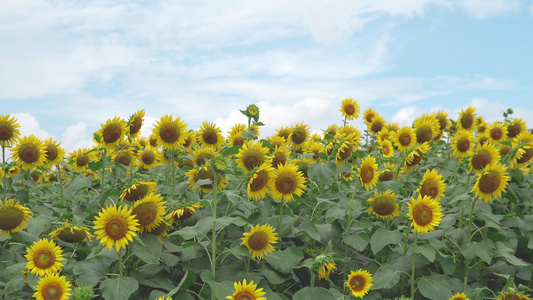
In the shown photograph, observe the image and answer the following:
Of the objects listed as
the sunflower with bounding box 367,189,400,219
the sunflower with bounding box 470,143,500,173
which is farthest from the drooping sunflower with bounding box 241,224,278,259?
the sunflower with bounding box 470,143,500,173

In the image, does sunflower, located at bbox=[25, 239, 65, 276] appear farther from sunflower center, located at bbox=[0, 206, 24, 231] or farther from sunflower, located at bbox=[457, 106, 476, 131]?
sunflower, located at bbox=[457, 106, 476, 131]

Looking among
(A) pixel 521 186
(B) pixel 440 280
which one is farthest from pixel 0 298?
(A) pixel 521 186

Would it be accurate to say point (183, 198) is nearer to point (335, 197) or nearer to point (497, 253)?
point (335, 197)

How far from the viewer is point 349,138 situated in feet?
13.4

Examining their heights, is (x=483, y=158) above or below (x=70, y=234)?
above

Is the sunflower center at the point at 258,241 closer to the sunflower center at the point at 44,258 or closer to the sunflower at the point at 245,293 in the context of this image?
the sunflower at the point at 245,293

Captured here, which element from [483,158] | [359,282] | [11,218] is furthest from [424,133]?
[11,218]

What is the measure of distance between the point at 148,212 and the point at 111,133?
62.6 inches

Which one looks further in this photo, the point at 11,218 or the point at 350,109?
the point at 350,109

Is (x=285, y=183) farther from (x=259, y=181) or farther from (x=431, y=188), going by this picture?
(x=431, y=188)

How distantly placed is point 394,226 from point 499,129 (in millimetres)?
2808

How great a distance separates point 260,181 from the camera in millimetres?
3490

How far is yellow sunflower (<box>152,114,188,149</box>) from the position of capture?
14.5 feet

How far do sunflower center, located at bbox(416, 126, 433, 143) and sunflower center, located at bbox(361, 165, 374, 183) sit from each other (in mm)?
1929
